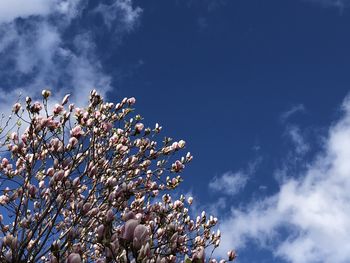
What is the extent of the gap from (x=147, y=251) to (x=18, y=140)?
16.2 feet

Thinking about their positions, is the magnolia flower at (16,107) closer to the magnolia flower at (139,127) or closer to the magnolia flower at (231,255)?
the magnolia flower at (139,127)

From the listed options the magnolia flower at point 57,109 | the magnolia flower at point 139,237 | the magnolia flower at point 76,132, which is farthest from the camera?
the magnolia flower at point 57,109

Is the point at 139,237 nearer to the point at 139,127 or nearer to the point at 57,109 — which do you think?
the point at 57,109

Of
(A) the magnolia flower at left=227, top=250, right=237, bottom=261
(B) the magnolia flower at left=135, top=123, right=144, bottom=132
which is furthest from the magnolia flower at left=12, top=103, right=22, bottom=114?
(A) the magnolia flower at left=227, top=250, right=237, bottom=261

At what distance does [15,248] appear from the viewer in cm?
479

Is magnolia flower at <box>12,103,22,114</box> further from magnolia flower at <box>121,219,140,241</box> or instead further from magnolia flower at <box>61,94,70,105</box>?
magnolia flower at <box>121,219,140,241</box>

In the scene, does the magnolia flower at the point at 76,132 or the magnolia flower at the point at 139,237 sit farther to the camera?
the magnolia flower at the point at 76,132

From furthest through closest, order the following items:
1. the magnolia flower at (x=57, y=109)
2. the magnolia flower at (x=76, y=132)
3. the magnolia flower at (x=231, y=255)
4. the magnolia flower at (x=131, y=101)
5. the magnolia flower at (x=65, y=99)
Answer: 1. the magnolia flower at (x=131, y=101)
2. the magnolia flower at (x=231, y=255)
3. the magnolia flower at (x=65, y=99)
4. the magnolia flower at (x=57, y=109)
5. the magnolia flower at (x=76, y=132)

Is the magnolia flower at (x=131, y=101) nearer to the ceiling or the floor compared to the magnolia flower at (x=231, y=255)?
nearer to the ceiling

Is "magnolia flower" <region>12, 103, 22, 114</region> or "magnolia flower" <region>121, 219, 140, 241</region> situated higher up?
"magnolia flower" <region>12, 103, 22, 114</region>

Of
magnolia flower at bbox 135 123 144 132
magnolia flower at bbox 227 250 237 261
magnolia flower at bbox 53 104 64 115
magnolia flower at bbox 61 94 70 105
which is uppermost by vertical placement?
magnolia flower at bbox 135 123 144 132

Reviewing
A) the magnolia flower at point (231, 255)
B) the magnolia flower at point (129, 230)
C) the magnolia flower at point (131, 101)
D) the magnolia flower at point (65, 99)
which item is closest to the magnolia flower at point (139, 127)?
the magnolia flower at point (131, 101)

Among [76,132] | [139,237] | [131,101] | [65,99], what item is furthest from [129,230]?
[131,101]

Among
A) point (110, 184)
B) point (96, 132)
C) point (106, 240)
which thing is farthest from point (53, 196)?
point (106, 240)
